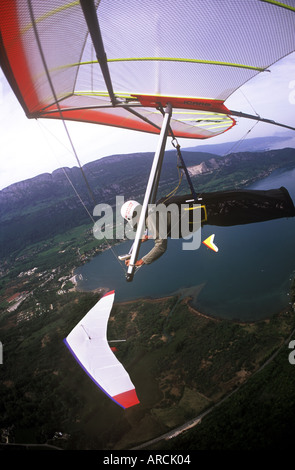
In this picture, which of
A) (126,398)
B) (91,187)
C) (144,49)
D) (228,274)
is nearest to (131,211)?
(144,49)

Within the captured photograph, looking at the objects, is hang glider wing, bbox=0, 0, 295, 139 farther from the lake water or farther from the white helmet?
the lake water

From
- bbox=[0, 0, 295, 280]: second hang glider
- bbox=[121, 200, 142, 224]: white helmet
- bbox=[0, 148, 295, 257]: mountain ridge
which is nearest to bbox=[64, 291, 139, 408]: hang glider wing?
bbox=[121, 200, 142, 224]: white helmet

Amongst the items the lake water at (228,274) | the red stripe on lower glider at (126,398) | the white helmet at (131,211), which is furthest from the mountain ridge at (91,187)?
the white helmet at (131,211)

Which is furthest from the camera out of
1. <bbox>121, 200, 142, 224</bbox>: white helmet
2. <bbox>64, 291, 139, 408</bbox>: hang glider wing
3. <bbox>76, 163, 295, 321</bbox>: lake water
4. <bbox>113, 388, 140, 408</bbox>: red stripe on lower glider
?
<bbox>76, 163, 295, 321</bbox>: lake water

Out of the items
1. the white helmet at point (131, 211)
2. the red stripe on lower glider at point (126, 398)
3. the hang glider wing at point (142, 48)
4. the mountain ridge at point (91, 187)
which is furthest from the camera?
the mountain ridge at point (91, 187)

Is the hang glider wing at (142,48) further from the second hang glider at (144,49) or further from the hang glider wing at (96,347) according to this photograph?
the hang glider wing at (96,347)
